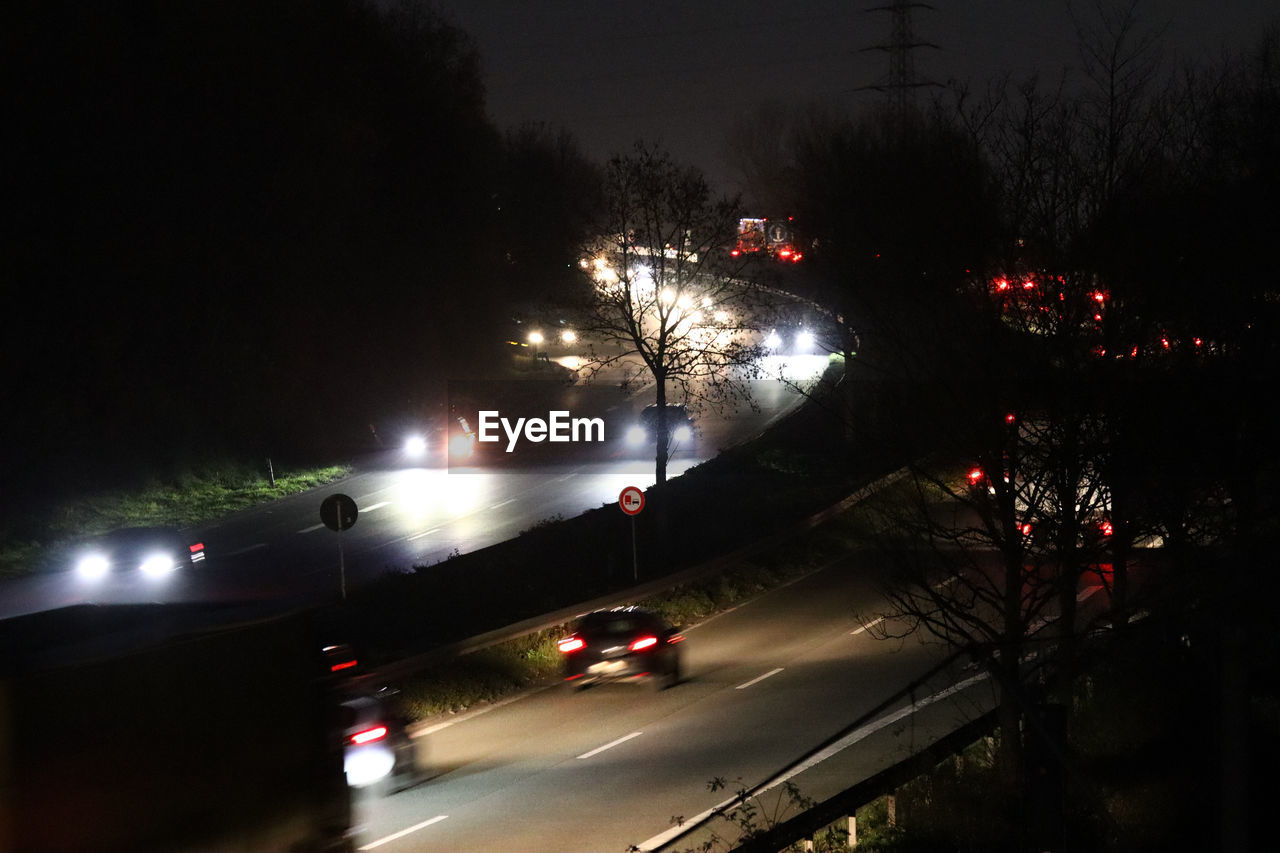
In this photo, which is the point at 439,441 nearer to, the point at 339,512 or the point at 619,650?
the point at 339,512

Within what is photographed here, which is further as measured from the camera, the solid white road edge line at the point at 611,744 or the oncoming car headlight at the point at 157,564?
the oncoming car headlight at the point at 157,564

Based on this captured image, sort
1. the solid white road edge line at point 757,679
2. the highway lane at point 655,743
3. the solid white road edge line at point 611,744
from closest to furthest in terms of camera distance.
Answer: the highway lane at point 655,743
the solid white road edge line at point 611,744
the solid white road edge line at point 757,679

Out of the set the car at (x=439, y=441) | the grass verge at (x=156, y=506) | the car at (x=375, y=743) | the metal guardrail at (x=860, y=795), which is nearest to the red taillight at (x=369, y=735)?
the car at (x=375, y=743)

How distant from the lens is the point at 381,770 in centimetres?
1376

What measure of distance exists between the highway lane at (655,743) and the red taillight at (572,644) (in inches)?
28.1

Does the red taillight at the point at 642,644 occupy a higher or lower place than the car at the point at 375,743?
lower

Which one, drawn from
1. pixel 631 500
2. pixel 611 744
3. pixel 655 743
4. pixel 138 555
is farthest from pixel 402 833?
pixel 138 555

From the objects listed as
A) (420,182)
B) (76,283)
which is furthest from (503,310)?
(76,283)

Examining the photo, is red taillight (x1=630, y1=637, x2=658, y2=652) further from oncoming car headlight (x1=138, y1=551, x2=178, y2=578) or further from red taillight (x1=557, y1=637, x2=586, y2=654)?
oncoming car headlight (x1=138, y1=551, x2=178, y2=578)

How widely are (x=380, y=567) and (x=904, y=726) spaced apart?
17.4 m

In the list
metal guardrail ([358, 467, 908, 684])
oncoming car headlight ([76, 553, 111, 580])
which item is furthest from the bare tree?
oncoming car headlight ([76, 553, 111, 580])

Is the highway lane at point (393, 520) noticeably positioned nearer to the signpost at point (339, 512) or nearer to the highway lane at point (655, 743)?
the signpost at point (339, 512)

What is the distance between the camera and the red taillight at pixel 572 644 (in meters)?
19.1

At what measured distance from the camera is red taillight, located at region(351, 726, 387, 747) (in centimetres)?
1327
